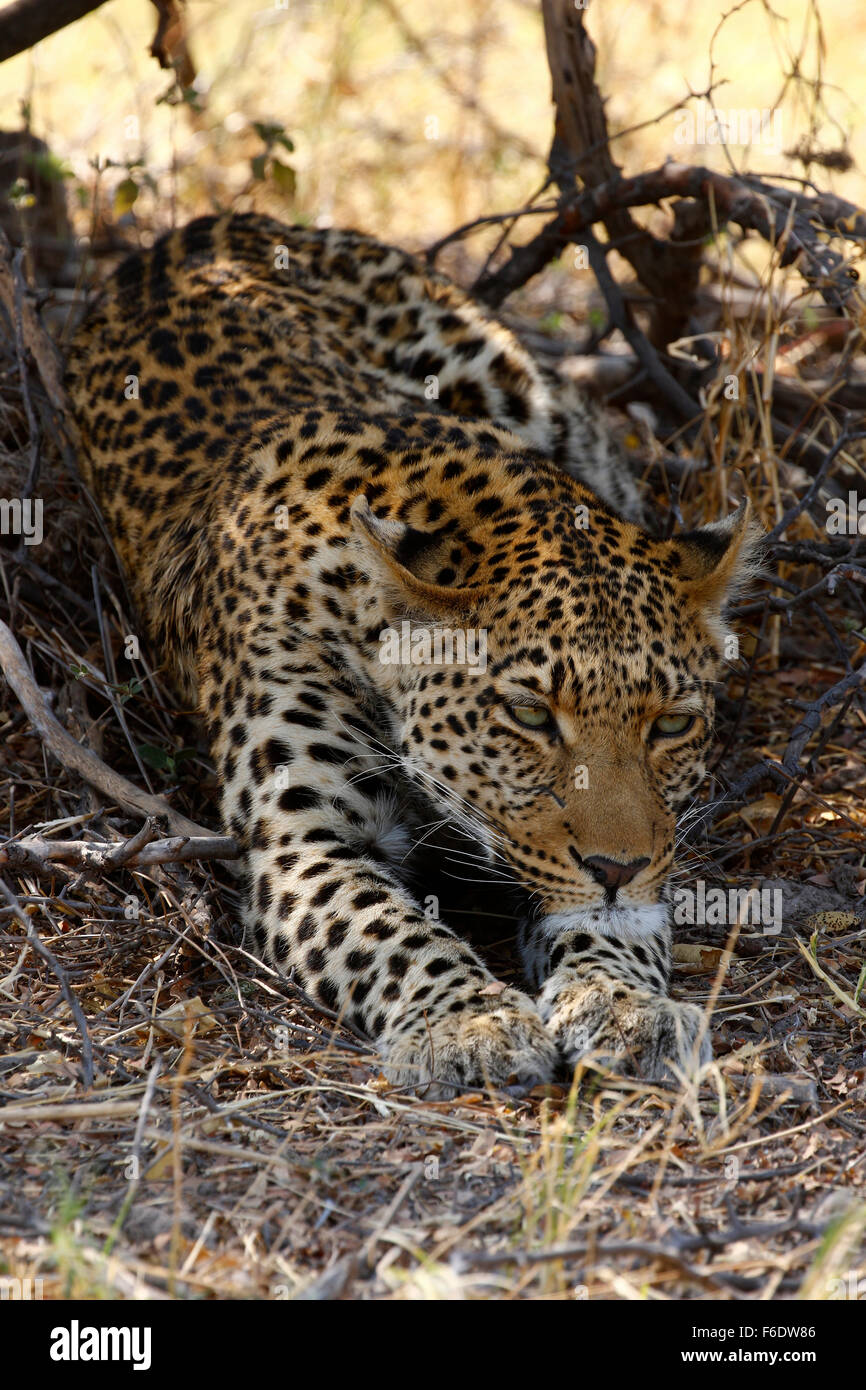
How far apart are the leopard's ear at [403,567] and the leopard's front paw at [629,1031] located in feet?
4.25

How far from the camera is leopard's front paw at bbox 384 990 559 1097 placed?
13.1ft

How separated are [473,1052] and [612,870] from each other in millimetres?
680

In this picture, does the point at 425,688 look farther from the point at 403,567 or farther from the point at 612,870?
the point at 612,870

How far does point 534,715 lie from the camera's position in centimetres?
449

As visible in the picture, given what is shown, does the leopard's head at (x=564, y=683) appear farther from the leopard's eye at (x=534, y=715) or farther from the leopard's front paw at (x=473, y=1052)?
the leopard's front paw at (x=473, y=1052)

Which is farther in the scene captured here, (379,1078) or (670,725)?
(670,725)

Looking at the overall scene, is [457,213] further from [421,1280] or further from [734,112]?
[421,1280]

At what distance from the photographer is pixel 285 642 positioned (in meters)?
5.16

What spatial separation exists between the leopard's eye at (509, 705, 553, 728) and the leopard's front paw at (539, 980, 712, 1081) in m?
0.81

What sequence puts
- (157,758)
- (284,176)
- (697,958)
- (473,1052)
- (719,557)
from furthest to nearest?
(284,176)
(157,758)
(697,958)
(719,557)
(473,1052)

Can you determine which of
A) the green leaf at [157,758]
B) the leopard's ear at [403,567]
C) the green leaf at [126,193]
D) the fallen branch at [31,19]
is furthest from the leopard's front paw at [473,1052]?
the green leaf at [126,193]

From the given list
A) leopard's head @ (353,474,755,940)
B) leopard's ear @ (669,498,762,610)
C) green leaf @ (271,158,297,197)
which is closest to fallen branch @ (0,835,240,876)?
leopard's head @ (353,474,755,940)

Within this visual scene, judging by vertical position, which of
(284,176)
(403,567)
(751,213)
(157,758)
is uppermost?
(284,176)

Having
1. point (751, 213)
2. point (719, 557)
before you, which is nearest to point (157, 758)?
point (719, 557)
